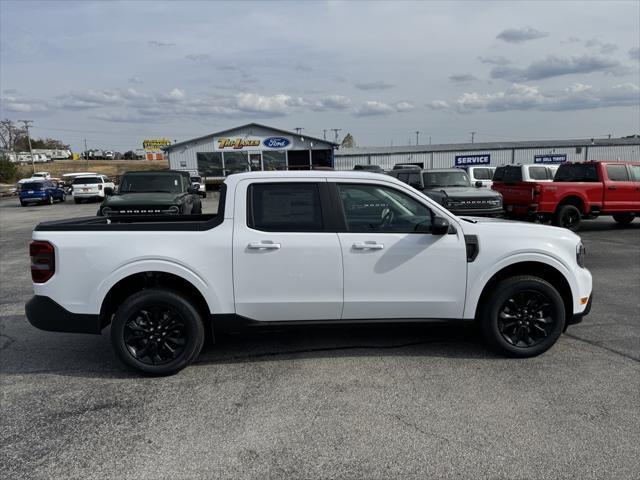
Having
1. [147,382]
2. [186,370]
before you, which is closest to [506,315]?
[186,370]

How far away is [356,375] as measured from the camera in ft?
13.8

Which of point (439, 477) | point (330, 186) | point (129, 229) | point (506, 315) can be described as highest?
point (330, 186)

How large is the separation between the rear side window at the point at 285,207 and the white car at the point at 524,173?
38.3ft

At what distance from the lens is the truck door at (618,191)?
12.8 metres

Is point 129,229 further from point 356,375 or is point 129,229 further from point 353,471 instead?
point 353,471

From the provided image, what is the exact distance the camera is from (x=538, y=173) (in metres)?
15.5

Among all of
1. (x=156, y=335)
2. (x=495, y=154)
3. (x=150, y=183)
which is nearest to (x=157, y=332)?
(x=156, y=335)

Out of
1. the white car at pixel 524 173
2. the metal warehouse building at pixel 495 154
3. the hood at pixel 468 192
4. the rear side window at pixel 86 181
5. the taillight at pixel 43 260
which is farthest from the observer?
the metal warehouse building at pixel 495 154

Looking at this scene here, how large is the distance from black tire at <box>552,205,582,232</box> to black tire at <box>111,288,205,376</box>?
1112 cm

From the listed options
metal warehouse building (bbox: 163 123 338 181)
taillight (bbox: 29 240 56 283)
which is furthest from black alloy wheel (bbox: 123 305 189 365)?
metal warehouse building (bbox: 163 123 338 181)

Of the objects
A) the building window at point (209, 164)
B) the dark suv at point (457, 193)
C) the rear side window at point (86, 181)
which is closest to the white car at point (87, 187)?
the rear side window at point (86, 181)

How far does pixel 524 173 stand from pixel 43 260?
1362cm

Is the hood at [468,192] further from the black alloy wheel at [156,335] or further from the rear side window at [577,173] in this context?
the black alloy wheel at [156,335]

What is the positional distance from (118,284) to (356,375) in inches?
88.6
